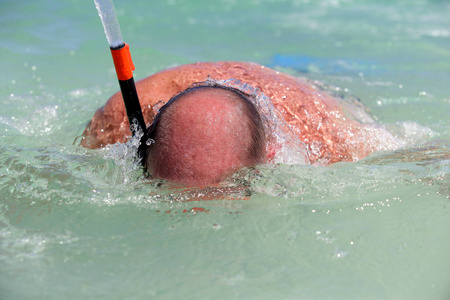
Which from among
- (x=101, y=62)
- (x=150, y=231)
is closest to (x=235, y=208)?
(x=150, y=231)

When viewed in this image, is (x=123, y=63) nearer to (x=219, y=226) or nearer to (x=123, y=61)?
(x=123, y=61)

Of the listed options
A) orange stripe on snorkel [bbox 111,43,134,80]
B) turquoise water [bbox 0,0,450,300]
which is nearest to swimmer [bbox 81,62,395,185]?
turquoise water [bbox 0,0,450,300]

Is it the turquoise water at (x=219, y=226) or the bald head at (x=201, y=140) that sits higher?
the bald head at (x=201, y=140)

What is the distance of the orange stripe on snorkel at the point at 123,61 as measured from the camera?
199cm

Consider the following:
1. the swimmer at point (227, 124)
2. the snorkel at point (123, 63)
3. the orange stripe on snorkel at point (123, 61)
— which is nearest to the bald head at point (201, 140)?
the swimmer at point (227, 124)

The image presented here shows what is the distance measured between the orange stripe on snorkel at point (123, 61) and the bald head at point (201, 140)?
244 millimetres

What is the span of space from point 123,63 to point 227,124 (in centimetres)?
55

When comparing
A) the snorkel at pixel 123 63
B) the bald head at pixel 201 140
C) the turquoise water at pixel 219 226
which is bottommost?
the turquoise water at pixel 219 226

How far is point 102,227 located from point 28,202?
0.44 m

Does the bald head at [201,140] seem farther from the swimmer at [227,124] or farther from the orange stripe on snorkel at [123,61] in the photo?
the orange stripe on snorkel at [123,61]

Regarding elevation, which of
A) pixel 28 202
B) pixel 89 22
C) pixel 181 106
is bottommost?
pixel 28 202

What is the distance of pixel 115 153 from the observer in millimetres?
2299

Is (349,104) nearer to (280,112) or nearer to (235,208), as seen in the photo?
(280,112)

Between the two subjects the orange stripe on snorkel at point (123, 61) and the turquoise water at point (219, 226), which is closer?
the turquoise water at point (219, 226)
